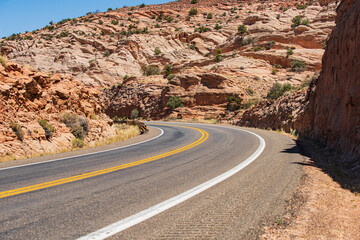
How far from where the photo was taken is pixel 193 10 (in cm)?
8981

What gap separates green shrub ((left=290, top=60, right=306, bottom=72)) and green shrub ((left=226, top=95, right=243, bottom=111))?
1342 cm

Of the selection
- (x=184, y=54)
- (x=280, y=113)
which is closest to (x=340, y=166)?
(x=280, y=113)

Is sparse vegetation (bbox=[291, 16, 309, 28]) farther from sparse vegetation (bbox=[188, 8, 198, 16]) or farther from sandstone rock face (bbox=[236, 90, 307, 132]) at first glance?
sparse vegetation (bbox=[188, 8, 198, 16])

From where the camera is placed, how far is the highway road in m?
3.36

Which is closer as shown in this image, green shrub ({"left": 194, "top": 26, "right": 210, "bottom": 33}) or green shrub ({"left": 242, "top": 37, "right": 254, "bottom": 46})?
green shrub ({"left": 242, "top": 37, "right": 254, "bottom": 46})

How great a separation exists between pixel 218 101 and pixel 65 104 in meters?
25.9

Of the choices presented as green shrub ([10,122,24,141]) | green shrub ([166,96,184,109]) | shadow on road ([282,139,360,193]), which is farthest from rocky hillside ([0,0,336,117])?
green shrub ([10,122,24,141])

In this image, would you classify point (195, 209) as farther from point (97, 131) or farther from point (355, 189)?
point (97, 131)

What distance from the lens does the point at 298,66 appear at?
139ft

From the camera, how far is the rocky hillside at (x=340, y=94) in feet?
27.8

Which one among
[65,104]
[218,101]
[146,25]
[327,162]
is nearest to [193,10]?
[146,25]

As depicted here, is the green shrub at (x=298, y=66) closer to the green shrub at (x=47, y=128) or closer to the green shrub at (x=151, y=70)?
the green shrub at (x=151, y=70)

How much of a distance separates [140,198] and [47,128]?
32.7ft

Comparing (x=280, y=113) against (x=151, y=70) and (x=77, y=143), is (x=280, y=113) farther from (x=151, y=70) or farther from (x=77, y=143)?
(x=151, y=70)
